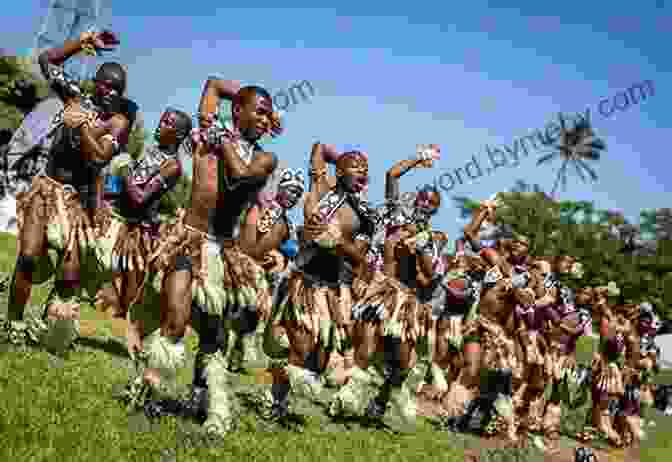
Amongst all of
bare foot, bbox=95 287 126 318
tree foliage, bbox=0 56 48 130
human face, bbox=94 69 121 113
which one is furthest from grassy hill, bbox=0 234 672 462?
tree foliage, bbox=0 56 48 130

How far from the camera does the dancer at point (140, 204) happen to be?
7301mm

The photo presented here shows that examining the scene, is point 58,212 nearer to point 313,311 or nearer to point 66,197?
point 66,197

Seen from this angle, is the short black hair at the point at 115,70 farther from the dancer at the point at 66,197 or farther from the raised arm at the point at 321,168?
the raised arm at the point at 321,168

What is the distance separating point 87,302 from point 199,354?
274 inches

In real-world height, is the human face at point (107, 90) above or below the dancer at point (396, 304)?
above

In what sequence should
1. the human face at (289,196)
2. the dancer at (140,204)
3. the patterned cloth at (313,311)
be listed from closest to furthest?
the human face at (289,196), the patterned cloth at (313,311), the dancer at (140,204)

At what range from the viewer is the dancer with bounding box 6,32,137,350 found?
607 cm

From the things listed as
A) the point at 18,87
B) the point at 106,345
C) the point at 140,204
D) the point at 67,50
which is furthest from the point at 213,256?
the point at 18,87

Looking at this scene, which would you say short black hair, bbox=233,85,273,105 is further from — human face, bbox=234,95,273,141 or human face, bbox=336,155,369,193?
human face, bbox=336,155,369,193

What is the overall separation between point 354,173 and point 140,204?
7.43 ft

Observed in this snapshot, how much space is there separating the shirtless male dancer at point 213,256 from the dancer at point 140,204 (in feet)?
4.91

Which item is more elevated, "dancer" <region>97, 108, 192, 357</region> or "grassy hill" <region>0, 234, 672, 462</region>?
"dancer" <region>97, 108, 192, 357</region>

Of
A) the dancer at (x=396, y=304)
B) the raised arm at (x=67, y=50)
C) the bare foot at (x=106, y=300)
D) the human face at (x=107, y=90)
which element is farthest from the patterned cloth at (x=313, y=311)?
the bare foot at (x=106, y=300)

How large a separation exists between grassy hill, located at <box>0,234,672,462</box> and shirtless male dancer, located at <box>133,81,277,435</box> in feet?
1.06
